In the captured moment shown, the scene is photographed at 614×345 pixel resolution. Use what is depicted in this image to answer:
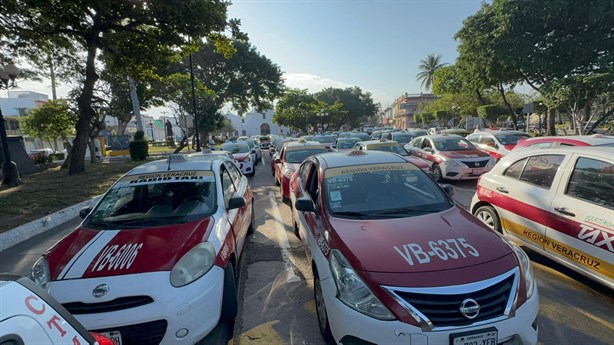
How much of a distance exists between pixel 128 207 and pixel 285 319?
2267 mm

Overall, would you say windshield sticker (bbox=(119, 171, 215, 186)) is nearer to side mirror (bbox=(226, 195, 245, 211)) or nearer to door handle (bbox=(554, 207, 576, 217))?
side mirror (bbox=(226, 195, 245, 211))

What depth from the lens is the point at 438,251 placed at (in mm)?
2449

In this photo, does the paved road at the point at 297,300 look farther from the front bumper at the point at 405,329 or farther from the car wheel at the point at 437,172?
the car wheel at the point at 437,172

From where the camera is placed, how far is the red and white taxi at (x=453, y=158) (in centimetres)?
912

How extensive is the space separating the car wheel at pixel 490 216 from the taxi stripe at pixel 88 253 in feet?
15.5

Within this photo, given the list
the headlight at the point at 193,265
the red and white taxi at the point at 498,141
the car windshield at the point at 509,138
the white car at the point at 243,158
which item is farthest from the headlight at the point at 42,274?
the car windshield at the point at 509,138

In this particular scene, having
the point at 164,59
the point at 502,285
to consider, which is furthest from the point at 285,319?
the point at 164,59

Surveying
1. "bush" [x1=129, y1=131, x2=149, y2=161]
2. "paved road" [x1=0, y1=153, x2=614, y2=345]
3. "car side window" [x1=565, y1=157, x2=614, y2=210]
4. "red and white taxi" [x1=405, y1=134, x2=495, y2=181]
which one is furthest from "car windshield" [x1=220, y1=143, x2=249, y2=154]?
"car side window" [x1=565, y1=157, x2=614, y2=210]

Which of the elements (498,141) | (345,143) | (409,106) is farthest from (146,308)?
(409,106)

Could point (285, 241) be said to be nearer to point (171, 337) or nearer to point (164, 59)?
point (171, 337)

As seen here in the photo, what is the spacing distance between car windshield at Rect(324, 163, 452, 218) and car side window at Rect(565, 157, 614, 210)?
57.3 inches

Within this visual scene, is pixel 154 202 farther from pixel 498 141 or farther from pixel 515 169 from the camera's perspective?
pixel 498 141

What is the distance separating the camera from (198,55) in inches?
1287

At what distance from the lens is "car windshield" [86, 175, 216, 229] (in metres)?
3.47
